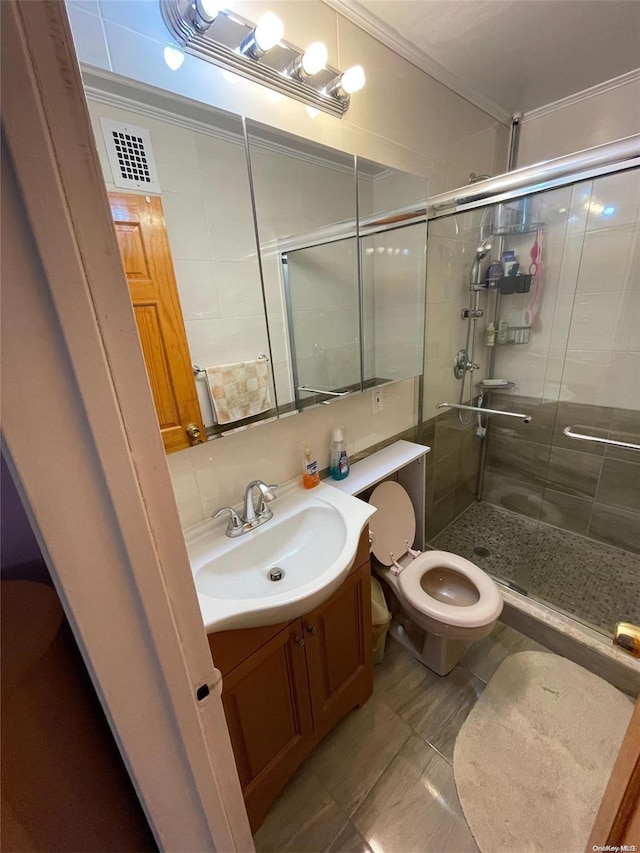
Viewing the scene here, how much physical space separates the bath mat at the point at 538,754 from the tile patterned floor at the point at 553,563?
312 millimetres

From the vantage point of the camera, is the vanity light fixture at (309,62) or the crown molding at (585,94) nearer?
the vanity light fixture at (309,62)

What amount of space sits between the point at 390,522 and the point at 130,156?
158 cm

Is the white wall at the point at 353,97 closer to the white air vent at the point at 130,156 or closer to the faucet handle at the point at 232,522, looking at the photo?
the white air vent at the point at 130,156

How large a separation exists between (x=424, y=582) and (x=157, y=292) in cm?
160

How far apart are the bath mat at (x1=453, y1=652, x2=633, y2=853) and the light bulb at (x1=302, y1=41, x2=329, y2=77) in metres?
2.31

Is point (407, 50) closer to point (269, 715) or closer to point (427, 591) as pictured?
point (427, 591)

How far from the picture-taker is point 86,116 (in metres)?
0.31

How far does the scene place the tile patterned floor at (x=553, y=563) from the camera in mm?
1665

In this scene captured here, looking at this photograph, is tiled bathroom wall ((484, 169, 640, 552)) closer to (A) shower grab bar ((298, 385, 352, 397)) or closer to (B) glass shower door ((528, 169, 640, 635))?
(B) glass shower door ((528, 169, 640, 635))

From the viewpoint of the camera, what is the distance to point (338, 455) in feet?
4.61

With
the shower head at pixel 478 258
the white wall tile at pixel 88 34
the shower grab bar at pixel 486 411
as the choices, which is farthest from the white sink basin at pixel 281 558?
the shower head at pixel 478 258

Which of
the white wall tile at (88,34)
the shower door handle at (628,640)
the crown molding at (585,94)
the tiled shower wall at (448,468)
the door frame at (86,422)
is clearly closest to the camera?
the door frame at (86,422)

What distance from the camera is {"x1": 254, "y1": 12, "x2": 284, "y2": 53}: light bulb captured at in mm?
878

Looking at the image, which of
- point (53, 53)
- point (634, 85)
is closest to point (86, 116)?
point (53, 53)
